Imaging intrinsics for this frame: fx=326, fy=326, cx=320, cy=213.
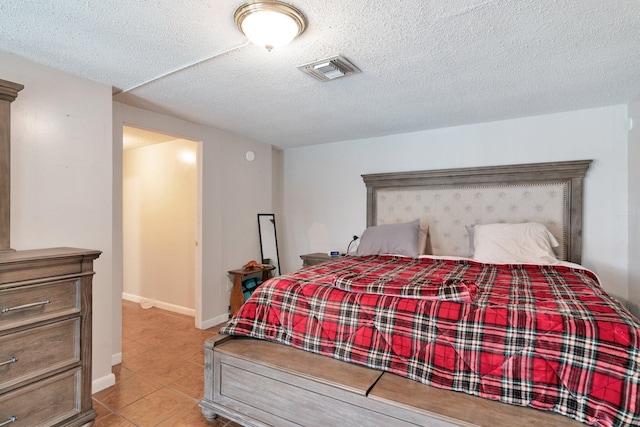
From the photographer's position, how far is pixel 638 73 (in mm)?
2211

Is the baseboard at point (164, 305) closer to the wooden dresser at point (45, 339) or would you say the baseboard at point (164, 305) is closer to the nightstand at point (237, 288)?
the nightstand at point (237, 288)

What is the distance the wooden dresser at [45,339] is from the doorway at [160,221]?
6.28 ft

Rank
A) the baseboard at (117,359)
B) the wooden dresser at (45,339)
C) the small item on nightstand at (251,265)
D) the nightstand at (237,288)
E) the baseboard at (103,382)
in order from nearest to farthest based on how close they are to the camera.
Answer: the wooden dresser at (45,339), the baseboard at (103,382), the baseboard at (117,359), the nightstand at (237,288), the small item on nightstand at (251,265)

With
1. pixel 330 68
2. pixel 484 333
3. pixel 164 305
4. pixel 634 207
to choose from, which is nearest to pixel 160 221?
pixel 164 305

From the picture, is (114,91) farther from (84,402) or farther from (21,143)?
(84,402)

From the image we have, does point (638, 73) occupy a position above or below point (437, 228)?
above

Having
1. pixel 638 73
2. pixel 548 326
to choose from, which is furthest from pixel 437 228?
pixel 548 326

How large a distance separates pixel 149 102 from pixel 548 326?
315cm

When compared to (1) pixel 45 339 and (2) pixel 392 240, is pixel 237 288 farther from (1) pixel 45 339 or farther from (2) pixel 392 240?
(1) pixel 45 339

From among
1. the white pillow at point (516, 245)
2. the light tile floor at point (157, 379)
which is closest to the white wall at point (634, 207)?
the white pillow at point (516, 245)

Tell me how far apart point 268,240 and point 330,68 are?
268 centimetres

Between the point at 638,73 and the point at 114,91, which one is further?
the point at 114,91

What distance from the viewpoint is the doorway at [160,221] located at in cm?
397

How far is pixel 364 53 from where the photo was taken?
6.40 feet
